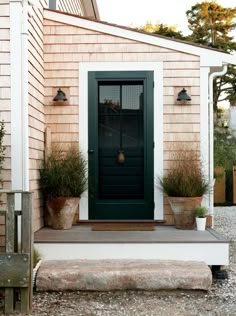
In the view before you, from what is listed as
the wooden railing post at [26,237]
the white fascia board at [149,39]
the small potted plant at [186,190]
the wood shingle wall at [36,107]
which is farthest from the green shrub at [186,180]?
the wooden railing post at [26,237]

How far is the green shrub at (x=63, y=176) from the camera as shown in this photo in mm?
4949

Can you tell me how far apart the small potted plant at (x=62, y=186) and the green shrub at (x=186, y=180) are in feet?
3.34

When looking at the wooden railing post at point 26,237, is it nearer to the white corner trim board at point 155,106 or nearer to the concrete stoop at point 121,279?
the concrete stoop at point 121,279

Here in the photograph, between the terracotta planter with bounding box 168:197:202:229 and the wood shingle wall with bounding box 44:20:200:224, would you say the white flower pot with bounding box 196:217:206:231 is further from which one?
the wood shingle wall with bounding box 44:20:200:224

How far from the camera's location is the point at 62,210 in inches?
195

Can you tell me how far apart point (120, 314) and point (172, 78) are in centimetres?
313

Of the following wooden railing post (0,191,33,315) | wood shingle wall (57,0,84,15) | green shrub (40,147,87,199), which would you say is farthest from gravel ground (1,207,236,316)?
wood shingle wall (57,0,84,15)

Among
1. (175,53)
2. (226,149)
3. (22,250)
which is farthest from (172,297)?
(226,149)

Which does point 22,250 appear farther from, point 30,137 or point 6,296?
point 30,137

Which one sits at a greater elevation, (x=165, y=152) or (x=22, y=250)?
(x=165, y=152)

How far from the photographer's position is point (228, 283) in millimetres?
4059

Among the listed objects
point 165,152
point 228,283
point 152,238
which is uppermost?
point 165,152

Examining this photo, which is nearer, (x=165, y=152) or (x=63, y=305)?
(x=63, y=305)

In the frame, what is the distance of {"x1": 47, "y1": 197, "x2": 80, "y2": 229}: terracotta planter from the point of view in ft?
16.2
